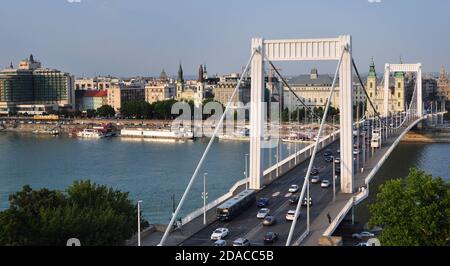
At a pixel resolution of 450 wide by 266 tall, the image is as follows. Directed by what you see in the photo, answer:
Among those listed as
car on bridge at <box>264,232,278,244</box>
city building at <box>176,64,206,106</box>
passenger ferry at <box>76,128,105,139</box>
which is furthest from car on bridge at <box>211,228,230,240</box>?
city building at <box>176,64,206,106</box>

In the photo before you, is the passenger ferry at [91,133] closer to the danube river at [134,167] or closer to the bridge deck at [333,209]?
the danube river at [134,167]

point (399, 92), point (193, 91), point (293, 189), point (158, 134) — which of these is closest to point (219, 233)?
point (293, 189)

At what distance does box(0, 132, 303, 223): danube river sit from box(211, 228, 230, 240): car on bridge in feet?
5.02

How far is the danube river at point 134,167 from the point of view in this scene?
21.3 ft

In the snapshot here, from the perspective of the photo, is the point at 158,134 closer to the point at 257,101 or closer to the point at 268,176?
the point at 268,176

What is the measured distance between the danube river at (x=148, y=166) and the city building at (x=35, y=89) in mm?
9545

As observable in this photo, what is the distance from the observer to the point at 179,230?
150 inches

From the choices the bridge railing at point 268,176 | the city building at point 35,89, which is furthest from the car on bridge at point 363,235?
the city building at point 35,89

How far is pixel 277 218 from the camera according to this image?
4.18 meters

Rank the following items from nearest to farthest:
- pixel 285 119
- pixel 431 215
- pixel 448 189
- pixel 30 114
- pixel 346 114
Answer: pixel 431 215 < pixel 448 189 < pixel 346 114 < pixel 285 119 < pixel 30 114

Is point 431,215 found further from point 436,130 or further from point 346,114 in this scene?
point 436,130

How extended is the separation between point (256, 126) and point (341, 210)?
1.11 meters
